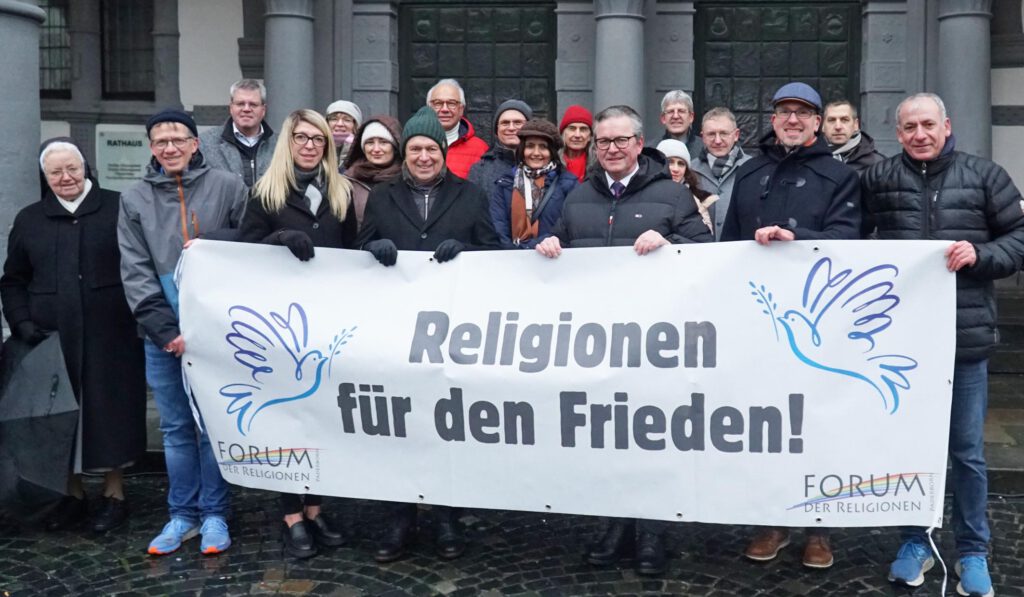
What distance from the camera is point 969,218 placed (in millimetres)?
4668

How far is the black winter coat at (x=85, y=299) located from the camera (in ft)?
18.3

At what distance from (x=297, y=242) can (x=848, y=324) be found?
2382 mm

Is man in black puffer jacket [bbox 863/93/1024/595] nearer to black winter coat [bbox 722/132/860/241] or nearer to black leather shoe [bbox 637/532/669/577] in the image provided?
black winter coat [bbox 722/132/860/241]

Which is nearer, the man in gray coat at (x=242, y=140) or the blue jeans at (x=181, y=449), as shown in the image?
the blue jeans at (x=181, y=449)

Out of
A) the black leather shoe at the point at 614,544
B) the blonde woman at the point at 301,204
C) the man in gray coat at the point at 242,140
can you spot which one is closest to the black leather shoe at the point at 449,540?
the blonde woman at the point at 301,204

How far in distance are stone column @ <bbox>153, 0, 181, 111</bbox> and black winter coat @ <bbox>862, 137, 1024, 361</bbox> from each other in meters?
8.58

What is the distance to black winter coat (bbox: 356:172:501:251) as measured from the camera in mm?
5289

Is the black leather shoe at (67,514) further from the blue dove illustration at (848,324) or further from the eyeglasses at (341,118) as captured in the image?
the blue dove illustration at (848,324)

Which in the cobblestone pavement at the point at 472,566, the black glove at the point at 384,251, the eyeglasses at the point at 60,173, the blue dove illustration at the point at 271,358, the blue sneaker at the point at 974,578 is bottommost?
the cobblestone pavement at the point at 472,566

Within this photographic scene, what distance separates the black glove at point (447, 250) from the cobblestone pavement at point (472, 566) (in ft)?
4.56

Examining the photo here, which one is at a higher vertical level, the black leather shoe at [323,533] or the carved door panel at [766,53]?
the carved door panel at [766,53]

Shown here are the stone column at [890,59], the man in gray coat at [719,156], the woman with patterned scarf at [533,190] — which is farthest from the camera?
the stone column at [890,59]

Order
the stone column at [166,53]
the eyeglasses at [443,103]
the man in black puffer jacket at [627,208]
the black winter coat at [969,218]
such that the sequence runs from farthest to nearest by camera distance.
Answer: the stone column at [166,53] < the eyeglasses at [443,103] < the man in black puffer jacket at [627,208] < the black winter coat at [969,218]

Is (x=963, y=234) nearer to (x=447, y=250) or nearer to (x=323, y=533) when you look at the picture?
(x=447, y=250)
